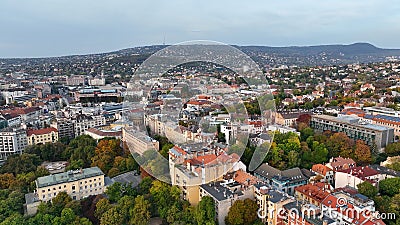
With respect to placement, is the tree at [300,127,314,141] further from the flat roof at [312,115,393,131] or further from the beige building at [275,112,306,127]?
the beige building at [275,112,306,127]

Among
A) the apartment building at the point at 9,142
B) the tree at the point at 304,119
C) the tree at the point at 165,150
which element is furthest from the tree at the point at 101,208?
the tree at the point at 304,119

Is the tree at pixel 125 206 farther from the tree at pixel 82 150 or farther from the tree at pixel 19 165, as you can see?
the tree at pixel 19 165

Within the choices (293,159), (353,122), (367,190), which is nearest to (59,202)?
(293,159)

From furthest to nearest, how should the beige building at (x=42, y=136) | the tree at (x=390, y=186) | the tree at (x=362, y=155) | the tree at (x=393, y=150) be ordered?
the beige building at (x=42, y=136)
the tree at (x=393, y=150)
the tree at (x=362, y=155)
the tree at (x=390, y=186)

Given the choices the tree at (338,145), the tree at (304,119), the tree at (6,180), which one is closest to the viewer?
the tree at (6,180)

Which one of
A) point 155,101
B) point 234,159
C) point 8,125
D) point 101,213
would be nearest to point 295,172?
point 234,159

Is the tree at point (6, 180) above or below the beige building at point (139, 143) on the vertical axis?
below
